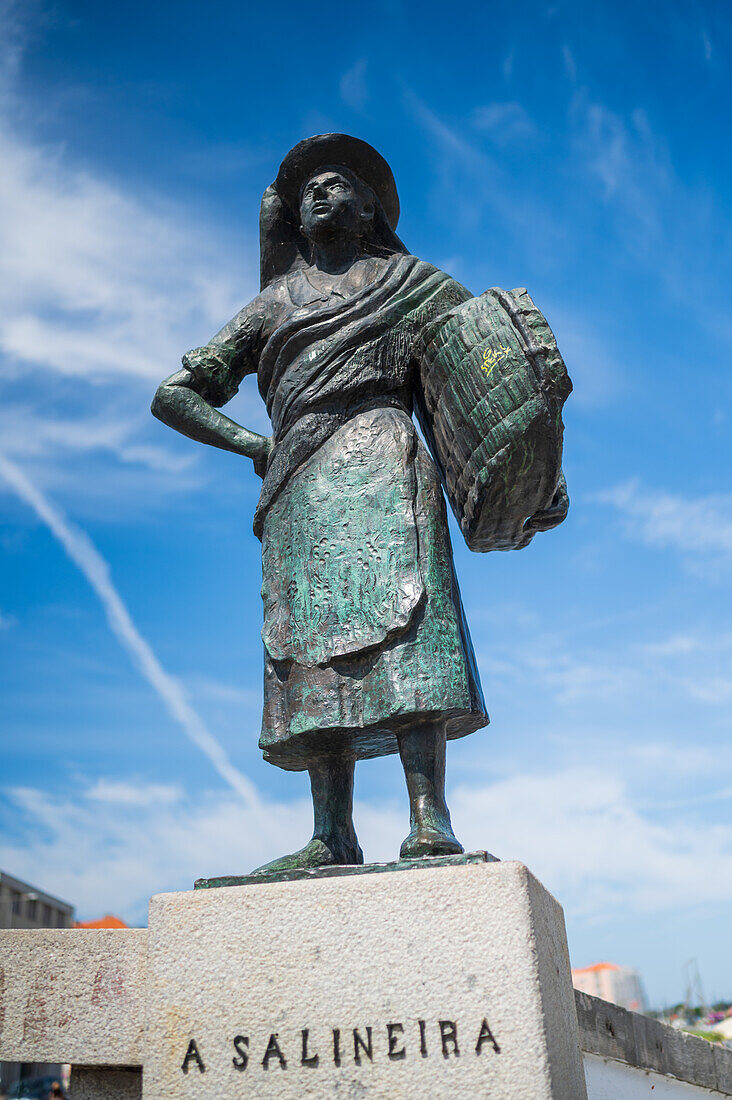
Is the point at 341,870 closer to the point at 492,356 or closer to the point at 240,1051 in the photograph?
the point at 240,1051

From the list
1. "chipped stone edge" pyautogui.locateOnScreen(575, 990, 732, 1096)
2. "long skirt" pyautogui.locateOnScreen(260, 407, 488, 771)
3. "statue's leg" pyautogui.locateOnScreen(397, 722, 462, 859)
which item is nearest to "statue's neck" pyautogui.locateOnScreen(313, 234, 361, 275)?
"long skirt" pyautogui.locateOnScreen(260, 407, 488, 771)

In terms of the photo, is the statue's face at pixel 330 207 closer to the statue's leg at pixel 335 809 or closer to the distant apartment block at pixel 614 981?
the statue's leg at pixel 335 809

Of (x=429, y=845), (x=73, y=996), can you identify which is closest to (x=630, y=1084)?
(x=429, y=845)

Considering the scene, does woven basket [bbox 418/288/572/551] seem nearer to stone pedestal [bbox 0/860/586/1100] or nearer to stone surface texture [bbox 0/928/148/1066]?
stone pedestal [bbox 0/860/586/1100]

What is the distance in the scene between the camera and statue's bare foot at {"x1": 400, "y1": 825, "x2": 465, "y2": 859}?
3047 mm

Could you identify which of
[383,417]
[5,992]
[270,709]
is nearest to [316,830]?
[270,709]

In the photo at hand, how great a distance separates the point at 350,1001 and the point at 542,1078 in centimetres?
55

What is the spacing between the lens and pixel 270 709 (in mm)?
3557

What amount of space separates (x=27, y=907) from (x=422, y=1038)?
47.0 metres

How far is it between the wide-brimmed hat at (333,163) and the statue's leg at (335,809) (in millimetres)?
2637

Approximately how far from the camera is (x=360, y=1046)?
2.62 metres

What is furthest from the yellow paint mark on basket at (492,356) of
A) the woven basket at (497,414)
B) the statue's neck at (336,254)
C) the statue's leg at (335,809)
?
the statue's leg at (335,809)

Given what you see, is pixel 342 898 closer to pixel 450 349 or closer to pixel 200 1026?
pixel 200 1026

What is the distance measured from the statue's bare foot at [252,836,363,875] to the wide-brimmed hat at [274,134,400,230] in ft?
9.54
